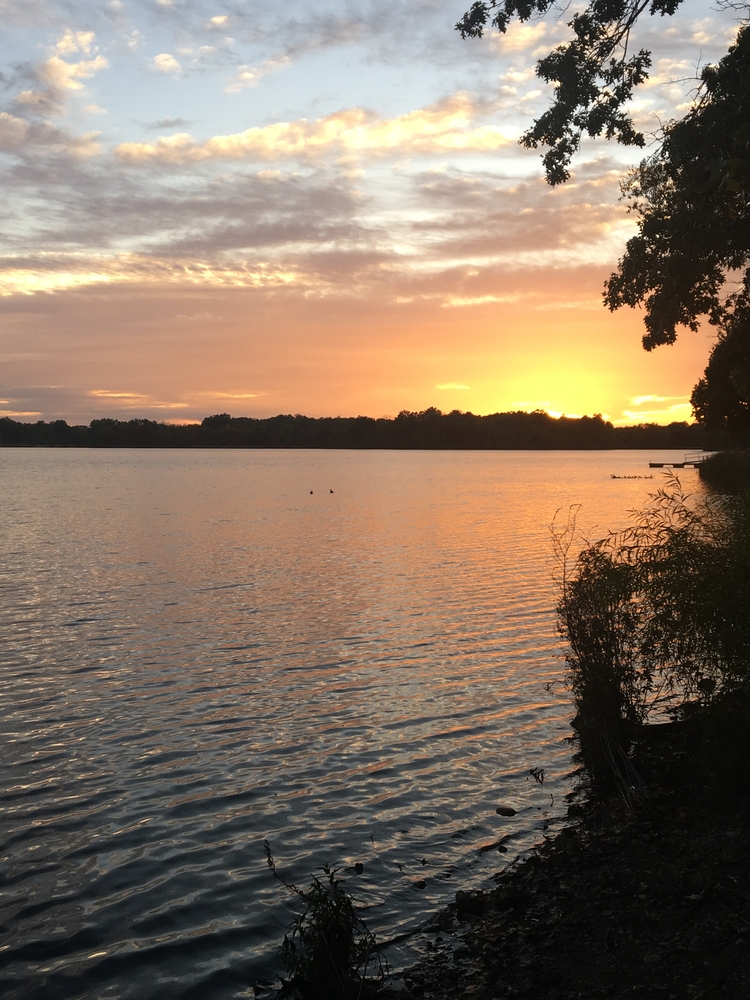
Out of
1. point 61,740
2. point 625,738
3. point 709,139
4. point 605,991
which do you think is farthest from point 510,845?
point 709,139

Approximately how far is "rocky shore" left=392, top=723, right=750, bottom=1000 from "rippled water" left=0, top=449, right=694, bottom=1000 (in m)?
0.64

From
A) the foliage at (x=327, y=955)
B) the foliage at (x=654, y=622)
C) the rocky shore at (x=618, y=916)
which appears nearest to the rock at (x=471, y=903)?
the rocky shore at (x=618, y=916)

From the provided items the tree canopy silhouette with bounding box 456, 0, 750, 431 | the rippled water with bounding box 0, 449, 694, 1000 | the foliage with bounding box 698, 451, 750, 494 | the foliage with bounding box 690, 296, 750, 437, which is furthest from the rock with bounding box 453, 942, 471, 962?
the foliage with bounding box 698, 451, 750, 494

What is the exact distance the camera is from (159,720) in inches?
635

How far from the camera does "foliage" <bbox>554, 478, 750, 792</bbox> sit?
36.5 ft

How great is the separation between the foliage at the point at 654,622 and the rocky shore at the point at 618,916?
129 cm

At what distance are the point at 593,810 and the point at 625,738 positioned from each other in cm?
150

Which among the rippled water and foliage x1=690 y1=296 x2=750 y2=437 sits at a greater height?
foliage x1=690 y1=296 x2=750 y2=437

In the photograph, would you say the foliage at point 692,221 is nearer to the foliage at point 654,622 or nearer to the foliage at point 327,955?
the foliage at point 654,622

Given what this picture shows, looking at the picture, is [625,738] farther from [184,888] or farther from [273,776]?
[184,888]

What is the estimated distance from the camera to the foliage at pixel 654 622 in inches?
438

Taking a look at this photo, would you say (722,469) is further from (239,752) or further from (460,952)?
(460,952)

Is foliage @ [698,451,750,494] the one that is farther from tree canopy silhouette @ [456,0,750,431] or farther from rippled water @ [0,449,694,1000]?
tree canopy silhouette @ [456,0,750,431]

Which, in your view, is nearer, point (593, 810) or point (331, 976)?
point (331, 976)
